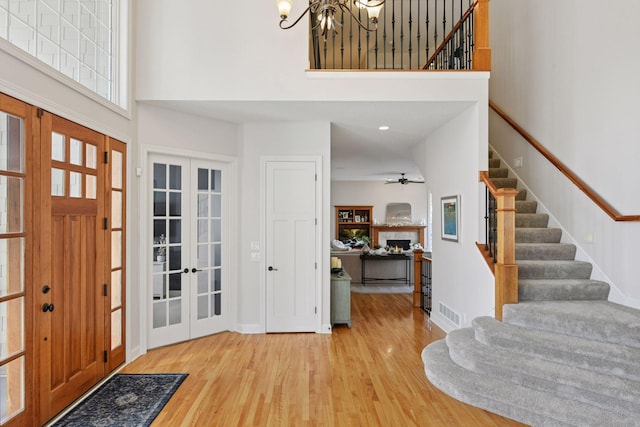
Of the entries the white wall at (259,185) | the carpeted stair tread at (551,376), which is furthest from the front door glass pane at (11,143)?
the carpeted stair tread at (551,376)

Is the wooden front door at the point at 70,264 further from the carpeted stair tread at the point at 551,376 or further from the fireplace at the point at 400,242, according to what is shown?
the fireplace at the point at 400,242

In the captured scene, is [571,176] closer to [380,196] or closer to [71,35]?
[71,35]

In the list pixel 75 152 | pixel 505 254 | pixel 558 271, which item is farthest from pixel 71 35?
pixel 558 271

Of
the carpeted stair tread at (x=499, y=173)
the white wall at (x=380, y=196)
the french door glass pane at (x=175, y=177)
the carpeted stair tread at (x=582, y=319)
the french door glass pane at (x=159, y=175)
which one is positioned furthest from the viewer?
the white wall at (x=380, y=196)

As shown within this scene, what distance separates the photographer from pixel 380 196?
1301cm

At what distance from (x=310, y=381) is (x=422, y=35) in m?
7.59

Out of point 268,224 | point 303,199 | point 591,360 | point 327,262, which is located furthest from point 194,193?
point 591,360

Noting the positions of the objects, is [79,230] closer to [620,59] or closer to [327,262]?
[327,262]

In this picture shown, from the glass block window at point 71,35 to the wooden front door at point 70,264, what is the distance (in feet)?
1.83

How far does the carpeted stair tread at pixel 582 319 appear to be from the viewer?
289cm

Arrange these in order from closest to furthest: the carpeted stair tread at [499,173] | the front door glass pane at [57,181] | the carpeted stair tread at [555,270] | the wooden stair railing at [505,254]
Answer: the front door glass pane at [57,181]
the wooden stair railing at [505,254]
the carpeted stair tread at [555,270]
the carpeted stair tread at [499,173]

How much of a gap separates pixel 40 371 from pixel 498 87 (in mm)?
6782

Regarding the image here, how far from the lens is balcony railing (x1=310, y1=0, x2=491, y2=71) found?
13.2ft

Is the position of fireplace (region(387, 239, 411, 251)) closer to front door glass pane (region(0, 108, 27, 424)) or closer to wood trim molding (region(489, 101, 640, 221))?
wood trim molding (region(489, 101, 640, 221))
